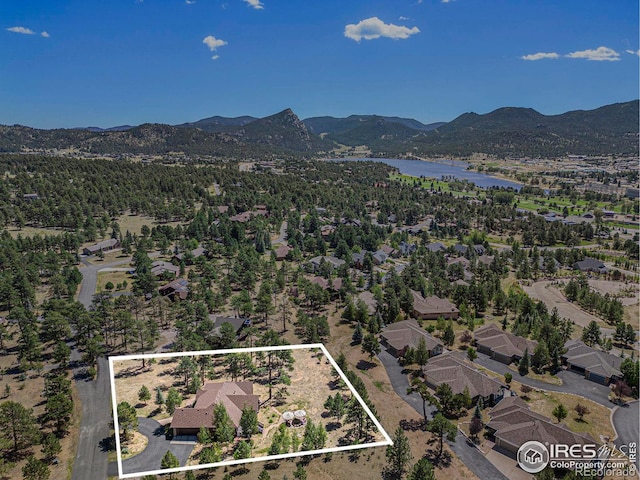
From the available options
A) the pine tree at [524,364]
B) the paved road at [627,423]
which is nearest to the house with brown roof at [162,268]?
the pine tree at [524,364]

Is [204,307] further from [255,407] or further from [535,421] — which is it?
[535,421]

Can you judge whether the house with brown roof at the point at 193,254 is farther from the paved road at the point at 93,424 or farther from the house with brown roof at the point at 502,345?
the house with brown roof at the point at 502,345

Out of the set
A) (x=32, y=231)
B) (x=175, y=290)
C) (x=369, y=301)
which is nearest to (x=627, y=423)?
(x=369, y=301)

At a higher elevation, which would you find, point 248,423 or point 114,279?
point 248,423

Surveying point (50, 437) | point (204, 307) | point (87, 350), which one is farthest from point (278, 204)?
point (50, 437)

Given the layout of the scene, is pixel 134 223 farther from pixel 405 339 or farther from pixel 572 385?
pixel 572 385

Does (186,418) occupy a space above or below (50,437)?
Answer: above

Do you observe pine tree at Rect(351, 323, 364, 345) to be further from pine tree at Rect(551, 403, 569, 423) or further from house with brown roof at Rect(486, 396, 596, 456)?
pine tree at Rect(551, 403, 569, 423)
